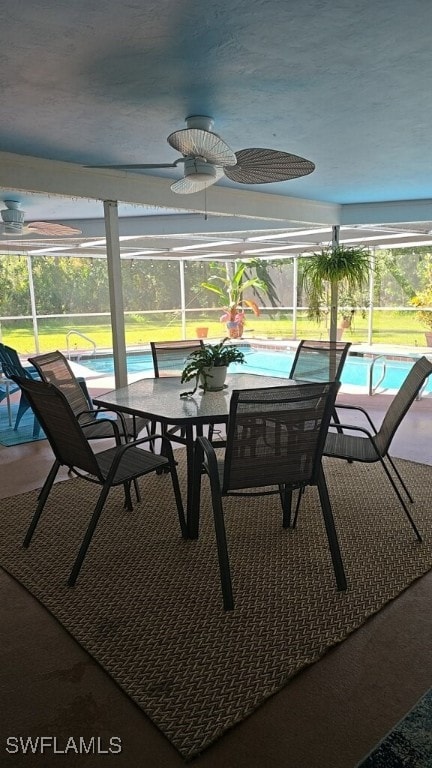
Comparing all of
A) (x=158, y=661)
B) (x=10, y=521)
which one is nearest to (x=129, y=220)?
(x=10, y=521)

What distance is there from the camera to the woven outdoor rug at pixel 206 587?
167 centimetres

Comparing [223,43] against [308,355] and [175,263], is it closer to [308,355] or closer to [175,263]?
[308,355]

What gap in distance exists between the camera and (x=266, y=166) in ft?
9.32

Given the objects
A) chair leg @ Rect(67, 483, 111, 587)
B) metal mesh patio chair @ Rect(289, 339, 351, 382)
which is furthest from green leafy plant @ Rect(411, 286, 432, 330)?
chair leg @ Rect(67, 483, 111, 587)

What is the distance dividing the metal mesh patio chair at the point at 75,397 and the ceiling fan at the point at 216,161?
1.28 metres

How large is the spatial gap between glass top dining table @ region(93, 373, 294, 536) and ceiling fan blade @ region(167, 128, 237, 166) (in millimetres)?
1323

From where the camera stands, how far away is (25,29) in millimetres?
1863

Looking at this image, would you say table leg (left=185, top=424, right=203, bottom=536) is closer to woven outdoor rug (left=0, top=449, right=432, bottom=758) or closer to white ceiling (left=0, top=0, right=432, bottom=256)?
woven outdoor rug (left=0, top=449, right=432, bottom=758)

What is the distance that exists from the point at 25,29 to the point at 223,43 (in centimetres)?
76

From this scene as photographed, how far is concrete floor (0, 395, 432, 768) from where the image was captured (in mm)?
1430

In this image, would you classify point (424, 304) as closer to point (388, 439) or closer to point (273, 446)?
point (388, 439)

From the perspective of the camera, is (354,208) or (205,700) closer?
(205,700)

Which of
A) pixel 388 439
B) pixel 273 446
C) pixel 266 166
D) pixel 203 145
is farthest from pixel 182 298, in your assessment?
pixel 273 446

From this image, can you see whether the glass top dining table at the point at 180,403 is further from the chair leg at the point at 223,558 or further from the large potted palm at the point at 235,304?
the large potted palm at the point at 235,304
